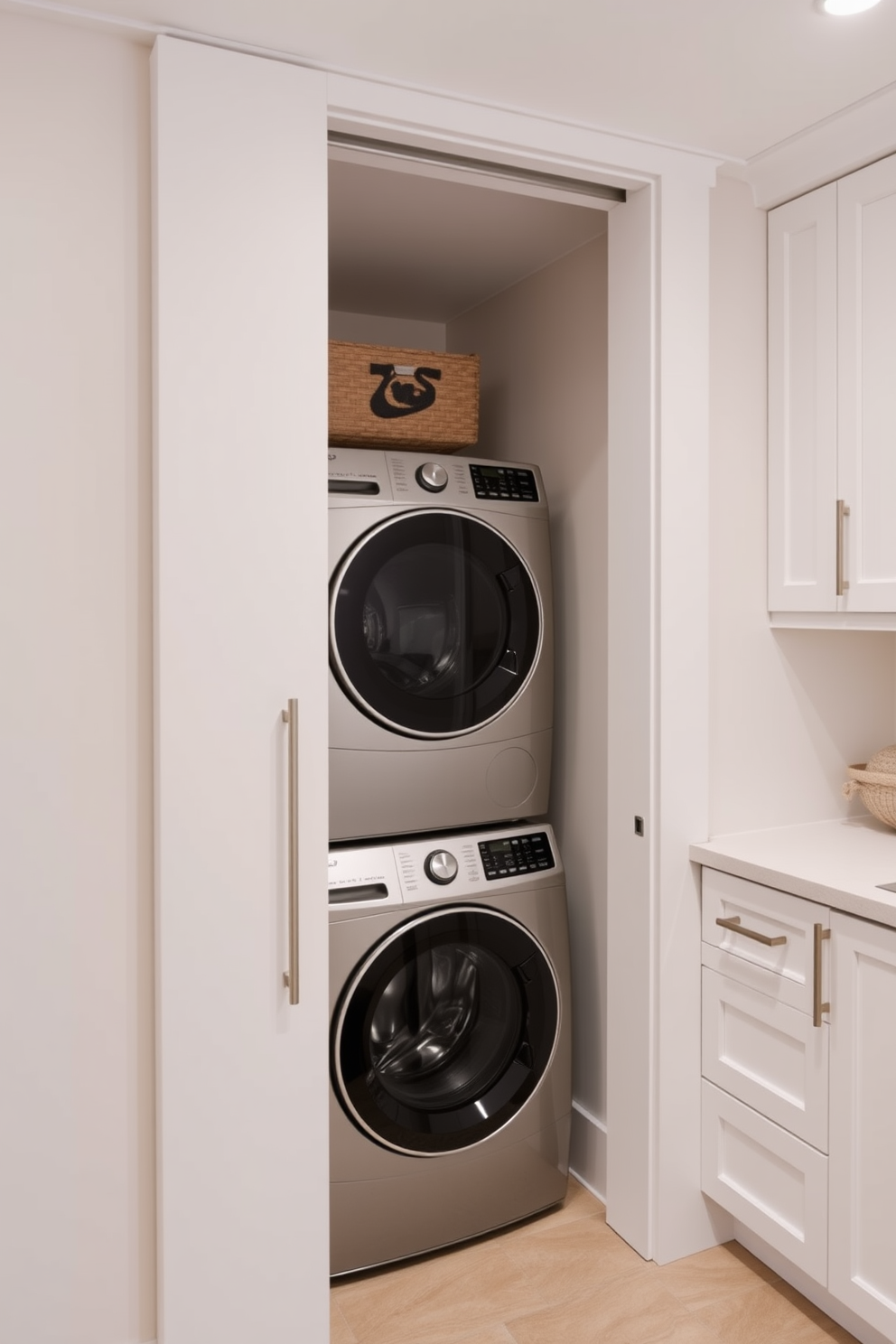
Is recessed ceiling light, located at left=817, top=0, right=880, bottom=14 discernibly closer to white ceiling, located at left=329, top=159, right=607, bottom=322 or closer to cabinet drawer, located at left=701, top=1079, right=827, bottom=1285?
white ceiling, located at left=329, top=159, right=607, bottom=322

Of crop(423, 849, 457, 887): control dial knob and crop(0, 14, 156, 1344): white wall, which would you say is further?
crop(423, 849, 457, 887): control dial knob

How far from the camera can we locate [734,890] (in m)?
2.05

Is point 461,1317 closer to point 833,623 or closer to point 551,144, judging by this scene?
point 833,623

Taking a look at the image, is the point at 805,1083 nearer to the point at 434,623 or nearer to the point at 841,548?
the point at 841,548

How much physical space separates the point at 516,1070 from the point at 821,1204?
2.30ft

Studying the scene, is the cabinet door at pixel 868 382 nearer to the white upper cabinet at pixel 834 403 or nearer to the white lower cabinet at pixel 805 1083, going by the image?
the white upper cabinet at pixel 834 403

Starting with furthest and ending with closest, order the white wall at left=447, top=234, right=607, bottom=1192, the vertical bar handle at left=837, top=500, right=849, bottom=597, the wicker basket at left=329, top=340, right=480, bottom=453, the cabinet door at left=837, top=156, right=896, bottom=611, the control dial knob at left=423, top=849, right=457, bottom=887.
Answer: the white wall at left=447, top=234, right=607, bottom=1192
the wicker basket at left=329, top=340, right=480, bottom=453
the control dial knob at left=423, top=849, right=457, bottom=887
the vertical bar handle at left=837, top=500, right=849, bottom=597
the cabinet door at left=837, top=156, right=896, bottom=611

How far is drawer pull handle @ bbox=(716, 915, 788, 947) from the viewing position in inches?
75.9

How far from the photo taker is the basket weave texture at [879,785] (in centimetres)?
219

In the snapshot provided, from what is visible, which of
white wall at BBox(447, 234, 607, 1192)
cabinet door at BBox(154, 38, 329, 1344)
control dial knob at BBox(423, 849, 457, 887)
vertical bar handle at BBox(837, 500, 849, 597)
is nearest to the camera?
cabinet door at BBox(154, 38, 329, 1344)

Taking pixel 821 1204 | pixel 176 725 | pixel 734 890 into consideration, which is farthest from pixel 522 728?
pixel 821 1204

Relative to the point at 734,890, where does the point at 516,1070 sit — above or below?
below

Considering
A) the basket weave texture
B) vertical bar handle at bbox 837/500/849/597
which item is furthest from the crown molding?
the basket weave texture

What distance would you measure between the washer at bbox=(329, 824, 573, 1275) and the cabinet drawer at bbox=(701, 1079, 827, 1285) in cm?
39
